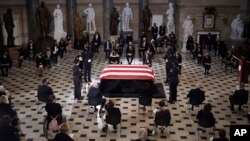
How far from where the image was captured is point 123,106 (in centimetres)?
1520

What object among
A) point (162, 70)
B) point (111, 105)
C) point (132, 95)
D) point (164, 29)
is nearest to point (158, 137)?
point (111, 105)

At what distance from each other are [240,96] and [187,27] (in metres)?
11.5

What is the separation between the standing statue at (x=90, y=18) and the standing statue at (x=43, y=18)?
8.84ft

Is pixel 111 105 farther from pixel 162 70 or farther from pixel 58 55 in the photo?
pixel 58 55

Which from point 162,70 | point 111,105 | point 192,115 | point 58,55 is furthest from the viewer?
point 58,55

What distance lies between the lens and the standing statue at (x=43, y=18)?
2342 cm

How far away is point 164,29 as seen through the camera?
25938 millimetres

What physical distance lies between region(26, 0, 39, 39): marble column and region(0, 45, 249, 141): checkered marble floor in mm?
3679

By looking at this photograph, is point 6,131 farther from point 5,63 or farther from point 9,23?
point 9,23

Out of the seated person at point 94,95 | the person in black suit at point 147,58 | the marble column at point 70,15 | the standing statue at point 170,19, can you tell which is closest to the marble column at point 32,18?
the marble column at point 70,15

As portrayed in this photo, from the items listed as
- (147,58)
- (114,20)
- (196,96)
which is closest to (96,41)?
(114,20)

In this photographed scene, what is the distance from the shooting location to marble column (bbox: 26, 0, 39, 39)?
24469 mm

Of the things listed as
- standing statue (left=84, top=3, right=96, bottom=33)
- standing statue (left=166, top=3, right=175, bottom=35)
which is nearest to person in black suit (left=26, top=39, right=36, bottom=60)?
standing statue (left=84, top=3, right=96, bottom=33)

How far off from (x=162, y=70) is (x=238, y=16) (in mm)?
7551
